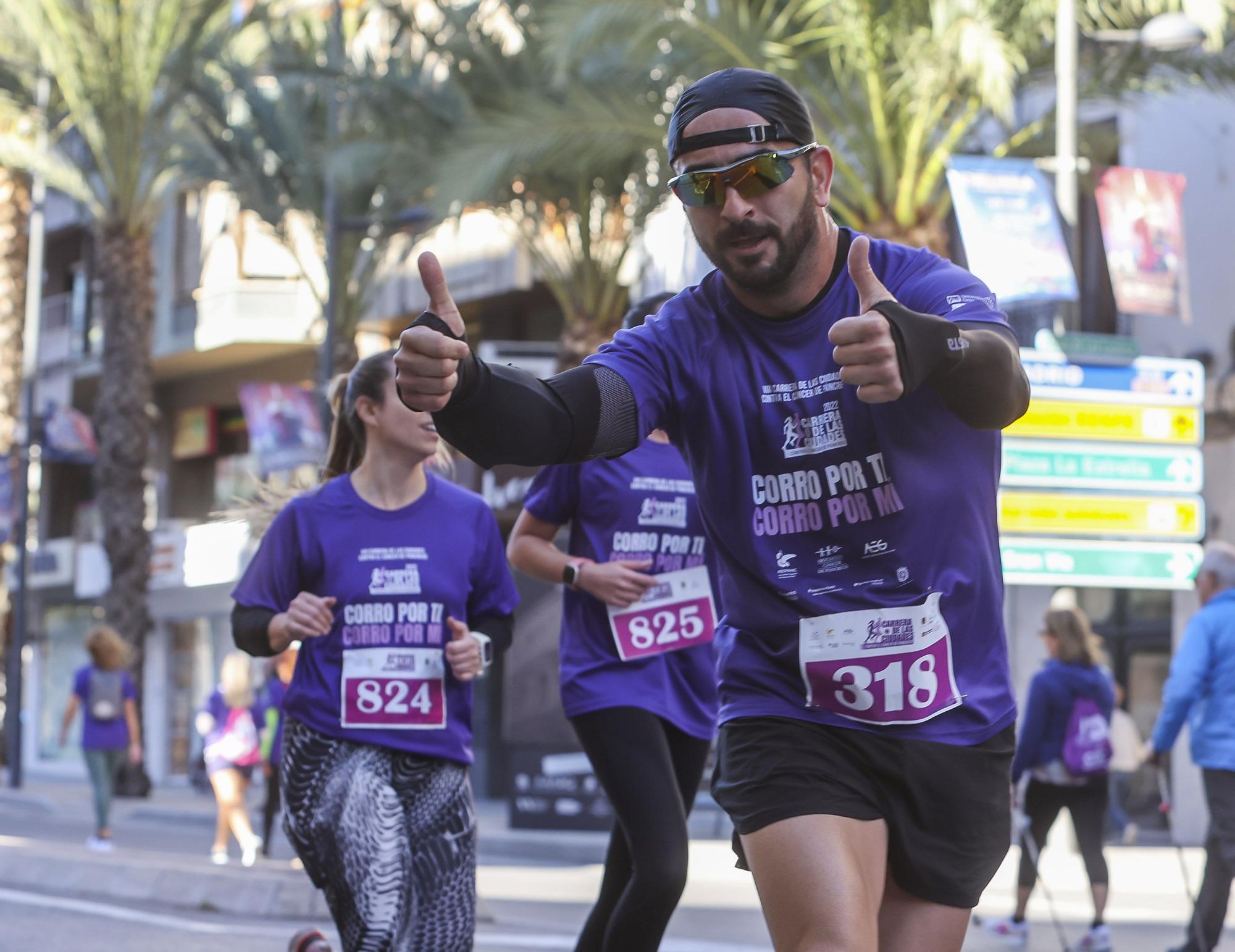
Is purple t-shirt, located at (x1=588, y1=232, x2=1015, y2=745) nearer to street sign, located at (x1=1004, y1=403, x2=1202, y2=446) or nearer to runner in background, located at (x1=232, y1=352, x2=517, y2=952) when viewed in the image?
runner in background, located at (x1=232, y1=352, x2=517, y2=952)

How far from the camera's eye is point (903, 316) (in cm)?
274

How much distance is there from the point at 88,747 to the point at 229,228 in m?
19.1

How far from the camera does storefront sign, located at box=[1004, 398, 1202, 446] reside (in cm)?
1457

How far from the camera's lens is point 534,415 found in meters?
2.95

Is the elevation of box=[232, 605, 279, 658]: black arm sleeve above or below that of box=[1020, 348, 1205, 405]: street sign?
below

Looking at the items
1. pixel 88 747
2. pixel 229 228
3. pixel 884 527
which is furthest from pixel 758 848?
pixel 229 228

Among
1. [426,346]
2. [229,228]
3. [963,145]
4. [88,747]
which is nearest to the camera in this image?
[426,346]

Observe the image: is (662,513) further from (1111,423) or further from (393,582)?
(1111,423)

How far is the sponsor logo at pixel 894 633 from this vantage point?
3.24 meters

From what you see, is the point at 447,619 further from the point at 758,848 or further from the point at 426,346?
the point at 426,346

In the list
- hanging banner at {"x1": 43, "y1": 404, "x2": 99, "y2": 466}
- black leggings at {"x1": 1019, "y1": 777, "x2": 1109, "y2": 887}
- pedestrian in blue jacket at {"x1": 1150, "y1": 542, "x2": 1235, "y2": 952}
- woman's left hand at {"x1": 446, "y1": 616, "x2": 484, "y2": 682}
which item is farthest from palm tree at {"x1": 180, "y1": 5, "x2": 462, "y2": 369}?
woman's left hand at {"x1": 446, "y1": 616, "x2": 484, "y2": 682}

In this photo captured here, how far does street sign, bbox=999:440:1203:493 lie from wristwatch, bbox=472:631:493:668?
31.0 ft

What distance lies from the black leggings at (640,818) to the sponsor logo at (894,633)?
1824mm

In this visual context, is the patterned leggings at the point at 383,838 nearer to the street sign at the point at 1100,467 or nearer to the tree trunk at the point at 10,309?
the street sign at the point at 1100,467
